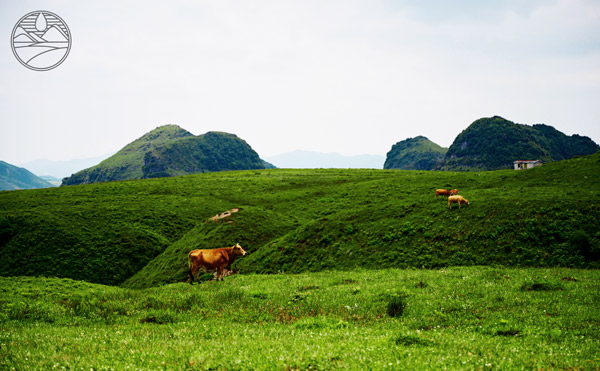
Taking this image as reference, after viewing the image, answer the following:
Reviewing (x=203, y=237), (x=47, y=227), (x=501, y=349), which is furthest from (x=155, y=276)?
(x=501, y=349)

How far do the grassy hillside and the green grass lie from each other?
5.63 meters

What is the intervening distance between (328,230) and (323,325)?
23093mm

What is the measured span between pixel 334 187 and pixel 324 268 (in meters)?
38.0

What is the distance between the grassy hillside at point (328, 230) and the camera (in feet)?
92.1

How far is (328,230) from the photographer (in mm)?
36531

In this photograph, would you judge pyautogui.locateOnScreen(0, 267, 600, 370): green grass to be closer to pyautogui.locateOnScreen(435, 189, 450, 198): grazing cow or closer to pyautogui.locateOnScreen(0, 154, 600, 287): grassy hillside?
pyautogui.locateOnScreen(0, 154, 600, 287): grassy hillside

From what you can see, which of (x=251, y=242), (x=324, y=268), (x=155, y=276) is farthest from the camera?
(x=251, y=242)

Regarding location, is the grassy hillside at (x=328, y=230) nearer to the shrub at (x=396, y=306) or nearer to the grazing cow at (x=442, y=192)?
the grazing cow at (x=442, y=192)

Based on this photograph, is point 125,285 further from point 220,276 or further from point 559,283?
point 559,283

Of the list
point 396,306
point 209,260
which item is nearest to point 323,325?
point 396,306

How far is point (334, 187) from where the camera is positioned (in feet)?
222

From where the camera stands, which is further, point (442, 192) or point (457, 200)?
point (442, 192)

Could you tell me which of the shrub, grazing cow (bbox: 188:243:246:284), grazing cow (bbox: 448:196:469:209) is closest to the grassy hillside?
grazing cow (bbox: 448:196:469:209)

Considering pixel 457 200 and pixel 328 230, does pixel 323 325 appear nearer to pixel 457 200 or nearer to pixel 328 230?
pixel 328 230
